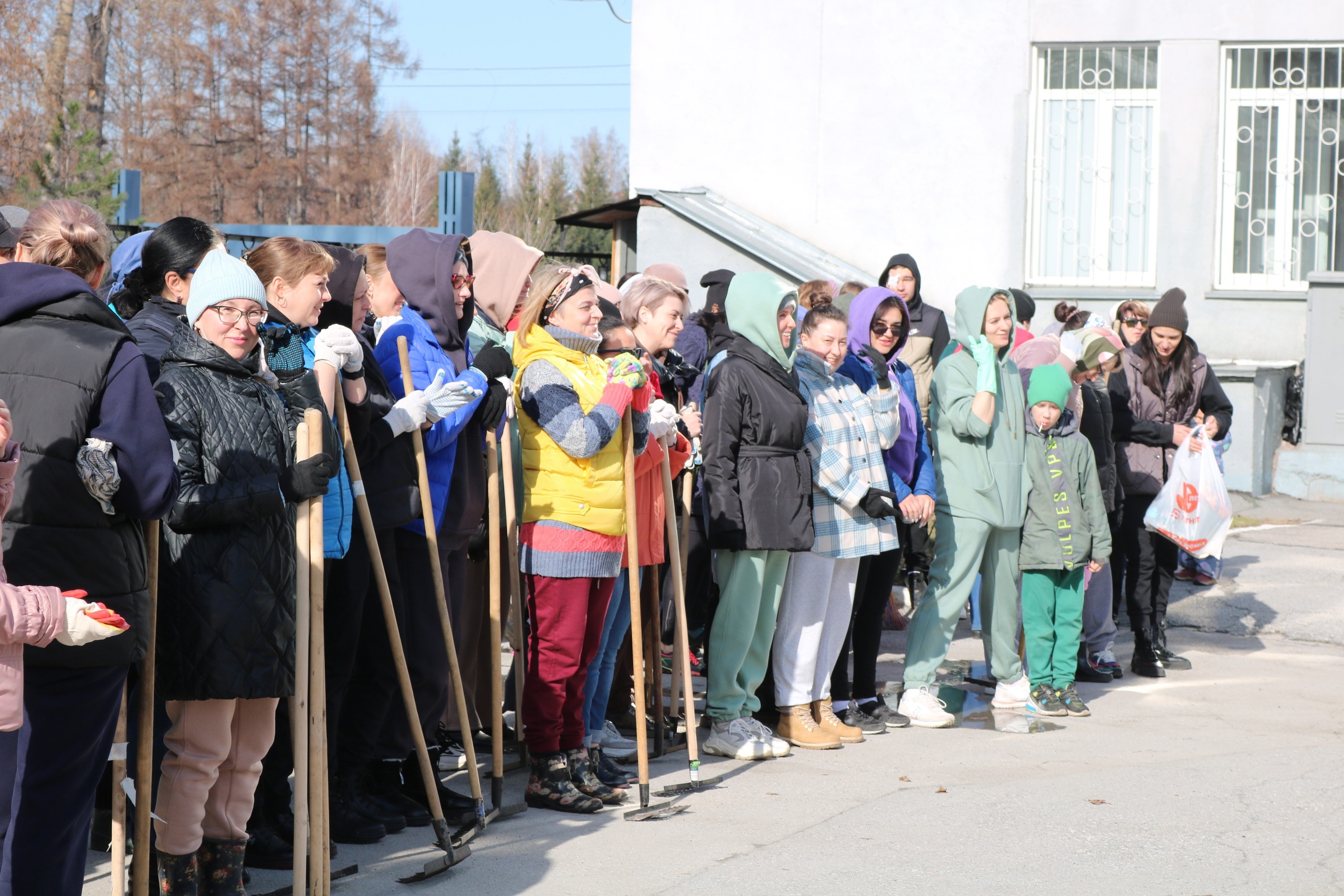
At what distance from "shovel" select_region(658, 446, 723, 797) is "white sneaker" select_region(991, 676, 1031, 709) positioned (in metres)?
2.06

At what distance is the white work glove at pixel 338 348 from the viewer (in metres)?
4.30

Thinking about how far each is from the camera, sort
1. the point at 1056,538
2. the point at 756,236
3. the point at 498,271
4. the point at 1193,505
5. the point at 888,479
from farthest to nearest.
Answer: the point at 756,236 < the point at 1193,505 < the point at 1056,538 < the point at 888,479 < the point at 498,271

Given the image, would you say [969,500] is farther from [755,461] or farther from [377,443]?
[377,443]

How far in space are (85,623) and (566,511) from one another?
2368mm

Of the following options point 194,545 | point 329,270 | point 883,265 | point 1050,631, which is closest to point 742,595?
point 1050,631

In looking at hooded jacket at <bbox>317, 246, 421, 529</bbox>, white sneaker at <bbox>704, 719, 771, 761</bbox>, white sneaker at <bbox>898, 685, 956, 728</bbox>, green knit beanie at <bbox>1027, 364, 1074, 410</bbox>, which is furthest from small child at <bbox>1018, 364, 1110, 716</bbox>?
hooded jacket at <bbox>317, 246, 421, 529</bbox>

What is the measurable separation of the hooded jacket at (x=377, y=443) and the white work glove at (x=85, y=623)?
1533 mm

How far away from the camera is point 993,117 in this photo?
1501 centimetres

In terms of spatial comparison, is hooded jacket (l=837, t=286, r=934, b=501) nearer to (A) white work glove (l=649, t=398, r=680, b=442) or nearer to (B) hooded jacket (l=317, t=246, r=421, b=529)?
(A) white work glove (l=649, t=398, r=680, b=442)

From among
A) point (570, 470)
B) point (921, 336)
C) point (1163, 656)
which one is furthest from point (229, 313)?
point (1163, 656)

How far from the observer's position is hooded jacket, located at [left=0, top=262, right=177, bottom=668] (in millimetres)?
3186

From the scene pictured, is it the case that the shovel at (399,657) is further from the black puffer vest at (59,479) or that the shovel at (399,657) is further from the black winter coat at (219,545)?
the black puffer vest at (59,479)

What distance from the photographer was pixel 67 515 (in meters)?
3.21

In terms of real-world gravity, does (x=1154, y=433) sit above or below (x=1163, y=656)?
above
